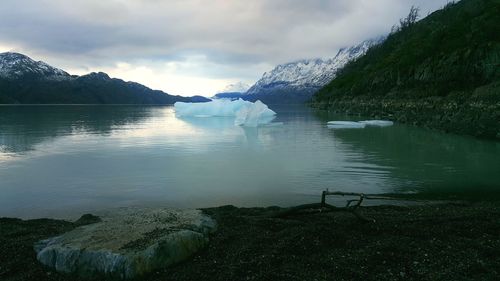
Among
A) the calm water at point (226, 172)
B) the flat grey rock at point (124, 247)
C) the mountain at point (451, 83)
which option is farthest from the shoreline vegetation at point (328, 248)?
the mountain at point (451, 83)

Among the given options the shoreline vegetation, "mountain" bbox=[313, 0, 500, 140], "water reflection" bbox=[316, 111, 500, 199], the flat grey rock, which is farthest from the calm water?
"mountain" bbox=[313, 0, 500, 140]

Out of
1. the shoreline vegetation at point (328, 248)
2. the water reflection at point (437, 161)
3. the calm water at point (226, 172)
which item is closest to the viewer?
the shoreline vegetation at point (328, 248)

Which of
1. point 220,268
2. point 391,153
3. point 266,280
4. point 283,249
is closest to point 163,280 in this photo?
point 220,268

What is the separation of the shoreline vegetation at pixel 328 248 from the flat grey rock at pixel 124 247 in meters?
0.17

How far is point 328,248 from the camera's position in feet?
21.4

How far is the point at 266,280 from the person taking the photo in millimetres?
5457

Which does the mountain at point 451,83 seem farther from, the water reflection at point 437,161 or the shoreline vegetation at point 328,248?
the shoreline vegetation at point 328,248

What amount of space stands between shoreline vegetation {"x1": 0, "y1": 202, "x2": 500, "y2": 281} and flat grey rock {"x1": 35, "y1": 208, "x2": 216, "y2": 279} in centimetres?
17

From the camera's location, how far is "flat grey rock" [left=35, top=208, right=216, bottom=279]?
570 cm

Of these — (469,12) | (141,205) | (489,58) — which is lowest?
(141,205)

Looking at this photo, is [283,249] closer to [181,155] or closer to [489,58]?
[181,155]

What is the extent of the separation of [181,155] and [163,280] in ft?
46.1

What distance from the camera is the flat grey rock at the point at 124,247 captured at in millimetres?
5703

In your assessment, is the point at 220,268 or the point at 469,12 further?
the point at 469,12
